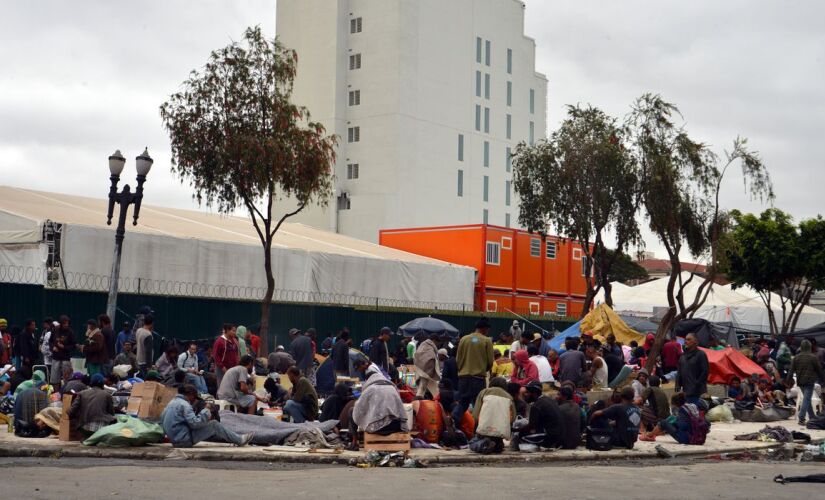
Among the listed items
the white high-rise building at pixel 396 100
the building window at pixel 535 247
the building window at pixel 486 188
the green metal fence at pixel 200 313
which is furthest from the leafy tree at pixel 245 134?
the building window at pixel 486 188

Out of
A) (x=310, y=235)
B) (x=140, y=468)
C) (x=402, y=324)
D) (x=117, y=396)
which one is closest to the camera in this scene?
(x=140, y=468)

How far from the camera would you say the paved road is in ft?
34.9

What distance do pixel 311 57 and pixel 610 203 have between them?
38.5 metres

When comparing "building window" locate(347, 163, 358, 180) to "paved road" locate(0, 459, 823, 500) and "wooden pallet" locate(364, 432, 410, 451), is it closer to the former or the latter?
"wooden pallet" locate(364, 432, 410, 451)

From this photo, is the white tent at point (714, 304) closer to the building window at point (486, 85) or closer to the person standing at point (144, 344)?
the building window at point (486, 85)

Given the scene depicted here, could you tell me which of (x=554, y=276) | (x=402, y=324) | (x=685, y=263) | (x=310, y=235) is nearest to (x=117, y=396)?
(x=402, y=324)

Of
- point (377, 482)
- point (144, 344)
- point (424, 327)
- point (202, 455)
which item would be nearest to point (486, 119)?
point (424, 327)

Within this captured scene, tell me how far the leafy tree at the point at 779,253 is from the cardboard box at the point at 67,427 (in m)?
38.1

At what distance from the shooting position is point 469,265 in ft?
160

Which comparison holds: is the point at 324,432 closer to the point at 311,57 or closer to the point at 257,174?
the point at 257,174

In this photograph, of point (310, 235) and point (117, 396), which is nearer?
point (117, 396)

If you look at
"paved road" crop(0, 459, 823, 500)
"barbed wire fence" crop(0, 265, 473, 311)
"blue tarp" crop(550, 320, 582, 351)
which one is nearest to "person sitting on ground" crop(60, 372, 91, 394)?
"paved road" crop(0, 459, 823, 500)

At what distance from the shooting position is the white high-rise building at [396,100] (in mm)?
70125

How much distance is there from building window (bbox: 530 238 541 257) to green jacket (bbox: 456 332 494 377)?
34.7m
